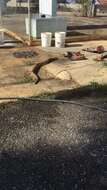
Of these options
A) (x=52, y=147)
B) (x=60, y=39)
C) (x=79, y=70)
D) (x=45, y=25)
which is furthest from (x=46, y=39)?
(x=52, y=147)

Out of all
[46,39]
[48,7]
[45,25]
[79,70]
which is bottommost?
[79,70]

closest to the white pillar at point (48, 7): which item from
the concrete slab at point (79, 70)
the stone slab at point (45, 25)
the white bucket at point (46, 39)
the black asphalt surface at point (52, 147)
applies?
the stone slab at point (45, 25)

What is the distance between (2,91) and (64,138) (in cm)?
247

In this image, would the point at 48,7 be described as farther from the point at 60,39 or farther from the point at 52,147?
the point at 52,147

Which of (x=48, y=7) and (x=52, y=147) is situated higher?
(x=48, y=7)

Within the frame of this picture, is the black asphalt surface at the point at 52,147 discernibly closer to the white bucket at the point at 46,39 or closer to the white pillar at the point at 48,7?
the white bucket at the point at 46,39

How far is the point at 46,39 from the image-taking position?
12469 millimetres

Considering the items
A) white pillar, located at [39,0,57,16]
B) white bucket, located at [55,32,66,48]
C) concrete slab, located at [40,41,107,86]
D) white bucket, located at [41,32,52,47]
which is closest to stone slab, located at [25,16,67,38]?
white pillar, located at [39,0,57,16]

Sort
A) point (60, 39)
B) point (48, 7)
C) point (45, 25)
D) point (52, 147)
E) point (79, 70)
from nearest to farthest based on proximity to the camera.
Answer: point (52, 147) → point (79, 70) → point (60, 39) → point (45, 25) → point (48, 7)

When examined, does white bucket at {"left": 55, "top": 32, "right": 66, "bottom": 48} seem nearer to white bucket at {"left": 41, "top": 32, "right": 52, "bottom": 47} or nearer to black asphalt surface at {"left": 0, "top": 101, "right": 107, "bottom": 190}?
white bucket at {"left": 41, "top": 32, "right": 52, "bottom": 47}

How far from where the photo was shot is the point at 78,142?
6172 millimetres

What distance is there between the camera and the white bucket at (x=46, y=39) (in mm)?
12417

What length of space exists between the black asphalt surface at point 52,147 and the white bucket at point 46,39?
16.6 ft

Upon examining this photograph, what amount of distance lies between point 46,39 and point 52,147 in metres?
6.87
